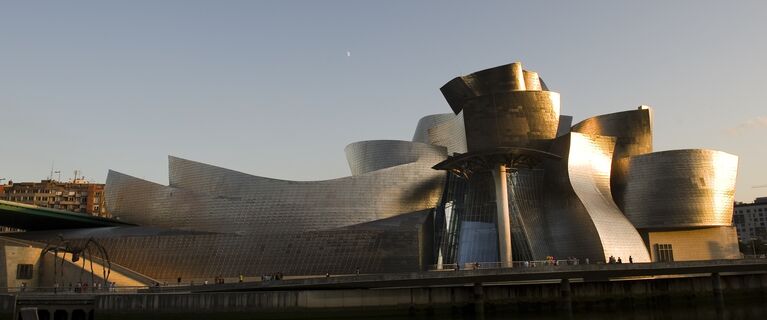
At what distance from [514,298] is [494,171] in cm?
1052

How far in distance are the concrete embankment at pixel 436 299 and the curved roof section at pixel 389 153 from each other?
52.2 feet

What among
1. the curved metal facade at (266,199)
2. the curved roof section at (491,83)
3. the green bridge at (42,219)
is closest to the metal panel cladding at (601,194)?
the curved roof section at (491,83)

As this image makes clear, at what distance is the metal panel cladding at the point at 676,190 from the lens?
44.0 m

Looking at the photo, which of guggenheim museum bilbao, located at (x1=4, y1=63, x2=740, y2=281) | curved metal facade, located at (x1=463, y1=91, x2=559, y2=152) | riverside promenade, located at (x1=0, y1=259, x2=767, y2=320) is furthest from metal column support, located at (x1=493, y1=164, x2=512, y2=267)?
curved metal facade, located at (x1=463, y1=91, x2=559, y2=152)

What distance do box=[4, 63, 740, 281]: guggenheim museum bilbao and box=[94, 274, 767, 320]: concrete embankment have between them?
4.10 metres

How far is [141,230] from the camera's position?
4244cm

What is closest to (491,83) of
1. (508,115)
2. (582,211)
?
(508,115)

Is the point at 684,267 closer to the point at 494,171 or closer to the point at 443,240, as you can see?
the point at 494,171

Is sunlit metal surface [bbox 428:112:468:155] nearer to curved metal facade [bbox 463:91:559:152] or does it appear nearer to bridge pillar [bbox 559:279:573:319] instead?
curved metal facade [bbox 463:91:559:152]

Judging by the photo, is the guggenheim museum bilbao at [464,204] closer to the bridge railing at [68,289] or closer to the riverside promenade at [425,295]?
the riverside promenade at [425,295]

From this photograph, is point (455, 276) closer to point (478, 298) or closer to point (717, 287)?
point (478, 298)

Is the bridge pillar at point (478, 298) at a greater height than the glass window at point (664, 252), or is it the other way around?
the glass window at point (664, 252)

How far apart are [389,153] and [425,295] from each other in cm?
1940

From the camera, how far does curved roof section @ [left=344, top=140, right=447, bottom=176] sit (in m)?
46.5
